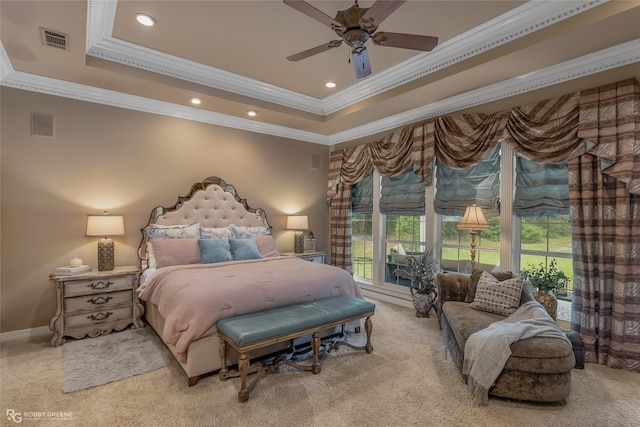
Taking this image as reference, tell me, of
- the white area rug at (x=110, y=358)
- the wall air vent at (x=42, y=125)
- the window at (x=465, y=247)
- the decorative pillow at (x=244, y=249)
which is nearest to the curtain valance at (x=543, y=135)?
the window at (x=465, y=247)

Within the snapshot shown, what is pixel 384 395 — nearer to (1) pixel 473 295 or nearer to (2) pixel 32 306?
(1) pixel 473 295

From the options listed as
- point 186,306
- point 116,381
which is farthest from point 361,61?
point 116,381

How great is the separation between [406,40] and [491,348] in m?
2.36

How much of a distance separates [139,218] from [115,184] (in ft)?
1.67

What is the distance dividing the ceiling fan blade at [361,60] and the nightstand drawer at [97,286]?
10.9 feet

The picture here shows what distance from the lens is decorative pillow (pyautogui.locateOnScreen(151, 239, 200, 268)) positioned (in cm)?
369

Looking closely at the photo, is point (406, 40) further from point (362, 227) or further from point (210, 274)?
point (362, 227)

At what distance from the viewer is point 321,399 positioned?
7.67ft

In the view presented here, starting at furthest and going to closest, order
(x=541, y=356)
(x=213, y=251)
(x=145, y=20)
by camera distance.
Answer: (x=213, y=251), (x=145, y=20), (x=541, y=356)

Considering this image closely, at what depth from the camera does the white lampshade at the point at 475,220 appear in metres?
3.60

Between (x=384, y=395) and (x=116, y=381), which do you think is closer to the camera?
(x=384, y=395)

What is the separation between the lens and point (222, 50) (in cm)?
342

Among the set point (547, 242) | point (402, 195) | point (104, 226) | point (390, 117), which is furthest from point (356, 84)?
point (104, 226)

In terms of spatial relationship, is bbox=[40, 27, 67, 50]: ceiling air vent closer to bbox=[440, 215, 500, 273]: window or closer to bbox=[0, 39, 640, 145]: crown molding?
bbox=[0, 39, 640, 145]: crown molding
